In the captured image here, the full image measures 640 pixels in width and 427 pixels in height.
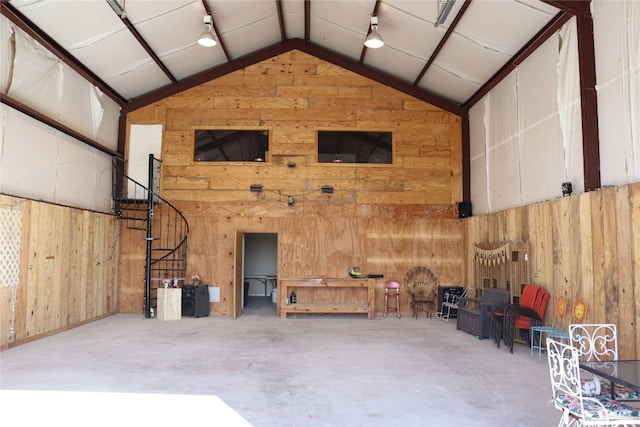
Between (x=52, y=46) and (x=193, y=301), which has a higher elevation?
(x=52, y=46)

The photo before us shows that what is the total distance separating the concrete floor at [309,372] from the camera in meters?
3.94

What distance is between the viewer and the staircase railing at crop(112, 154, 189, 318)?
32.4ft

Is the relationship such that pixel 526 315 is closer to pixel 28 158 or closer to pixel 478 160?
pixel 478 160

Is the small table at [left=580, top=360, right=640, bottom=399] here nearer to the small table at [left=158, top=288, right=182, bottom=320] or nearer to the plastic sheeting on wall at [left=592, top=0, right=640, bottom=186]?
the plastic sheeting on wall at [left=592, top=0, right=640, bottom=186]

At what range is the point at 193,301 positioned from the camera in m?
9.34

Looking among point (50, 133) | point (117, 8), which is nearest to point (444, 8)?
point (117, 8)

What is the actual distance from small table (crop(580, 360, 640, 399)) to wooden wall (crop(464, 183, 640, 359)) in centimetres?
202

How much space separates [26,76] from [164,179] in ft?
11.6

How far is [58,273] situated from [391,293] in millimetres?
6199

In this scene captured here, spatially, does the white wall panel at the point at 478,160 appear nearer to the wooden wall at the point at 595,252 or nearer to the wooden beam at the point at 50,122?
the wooden wall at the point at 595,252

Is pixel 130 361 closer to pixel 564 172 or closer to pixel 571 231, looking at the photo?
pixel 571 231

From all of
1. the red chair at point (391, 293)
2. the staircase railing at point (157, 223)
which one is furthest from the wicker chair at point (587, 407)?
the staircase railing at point (157, 223)

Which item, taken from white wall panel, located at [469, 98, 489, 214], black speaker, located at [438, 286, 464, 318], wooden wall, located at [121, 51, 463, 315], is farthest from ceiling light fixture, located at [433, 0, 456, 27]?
black speaker, located at [438, 286, 464, 318]

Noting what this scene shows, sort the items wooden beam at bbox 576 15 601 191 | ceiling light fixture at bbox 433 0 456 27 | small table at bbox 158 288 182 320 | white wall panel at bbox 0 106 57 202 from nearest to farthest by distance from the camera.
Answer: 1. wooden beam at bbox 576 15 601 191
2. ceiling light fixture at bbox 433 0 456 27
3. white wall panel at bbox 0 106 57 202
4. small table at bbox 158 288 182 320
